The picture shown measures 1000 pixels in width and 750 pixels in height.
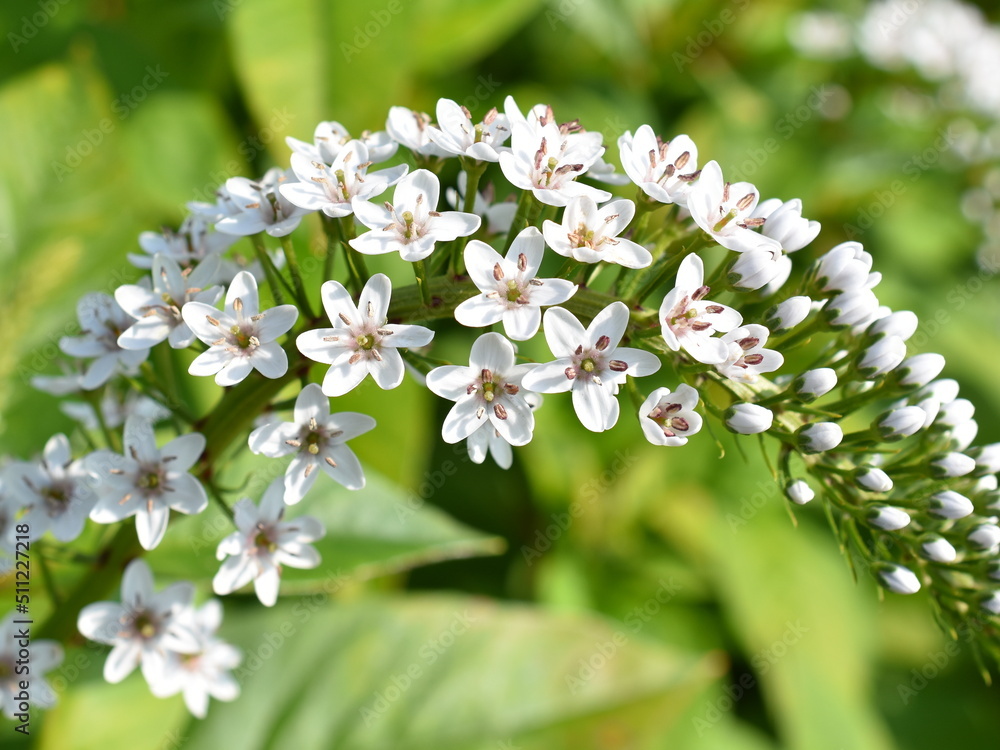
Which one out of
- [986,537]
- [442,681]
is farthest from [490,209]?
[442,681]

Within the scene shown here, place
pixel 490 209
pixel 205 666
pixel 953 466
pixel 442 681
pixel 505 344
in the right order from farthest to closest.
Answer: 1. pixel 442 681
2. pixel 205 666
3. pixel 490 209
4. pixel 953 466
5. pixel 505 344

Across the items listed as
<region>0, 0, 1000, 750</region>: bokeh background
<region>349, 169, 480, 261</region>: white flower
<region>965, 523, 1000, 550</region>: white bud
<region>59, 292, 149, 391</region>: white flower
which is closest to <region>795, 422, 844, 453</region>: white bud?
<region>965, 523, 1000, 550</region>: white bud

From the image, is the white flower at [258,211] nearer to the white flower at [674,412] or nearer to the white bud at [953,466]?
the white flower at [674,412]

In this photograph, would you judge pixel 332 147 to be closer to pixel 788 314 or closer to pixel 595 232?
pixel 595 232

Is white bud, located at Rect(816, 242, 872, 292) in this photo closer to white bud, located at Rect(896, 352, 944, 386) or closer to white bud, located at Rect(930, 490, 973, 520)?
white bud, located at Rect(896, 352, 944, 386)

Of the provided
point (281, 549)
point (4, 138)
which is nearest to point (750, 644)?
point (281, 549)
